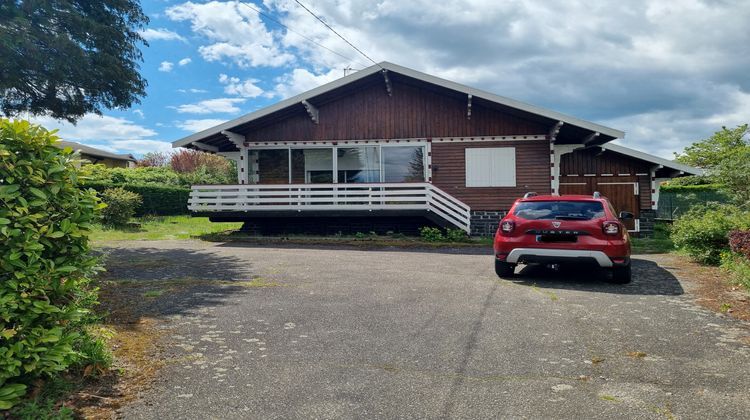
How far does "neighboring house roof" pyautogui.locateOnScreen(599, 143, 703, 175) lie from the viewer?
16.8m

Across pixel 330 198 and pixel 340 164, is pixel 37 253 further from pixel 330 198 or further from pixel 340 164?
pixel 340 164

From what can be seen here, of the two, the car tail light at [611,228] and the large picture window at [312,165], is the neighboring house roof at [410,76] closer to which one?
the large picture window at [312,165]

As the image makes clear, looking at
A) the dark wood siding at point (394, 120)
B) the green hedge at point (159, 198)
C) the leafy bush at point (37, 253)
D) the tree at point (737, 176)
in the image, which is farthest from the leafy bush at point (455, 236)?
the green hedge at point (159, 198)

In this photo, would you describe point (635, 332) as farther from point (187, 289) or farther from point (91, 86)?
point (91, 86)

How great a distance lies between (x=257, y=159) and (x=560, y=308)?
14.6 meters

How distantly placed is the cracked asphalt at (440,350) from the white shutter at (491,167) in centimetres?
921

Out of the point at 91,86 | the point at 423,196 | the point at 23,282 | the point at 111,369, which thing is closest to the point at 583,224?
the point at 111,369

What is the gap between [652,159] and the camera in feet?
56.0

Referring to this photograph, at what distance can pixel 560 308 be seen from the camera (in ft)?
19.8

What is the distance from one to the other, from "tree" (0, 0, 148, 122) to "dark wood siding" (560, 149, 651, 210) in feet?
48.5

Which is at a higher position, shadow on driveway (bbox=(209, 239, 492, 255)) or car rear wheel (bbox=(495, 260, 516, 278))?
car rear wheel (bbox=(495, 260, 516, 278))

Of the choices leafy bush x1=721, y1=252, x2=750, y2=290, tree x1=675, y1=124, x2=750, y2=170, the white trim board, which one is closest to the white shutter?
the white trim board

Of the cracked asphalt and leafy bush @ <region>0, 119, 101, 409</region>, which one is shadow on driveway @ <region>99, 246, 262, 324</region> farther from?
leafy bush @ <region>0, 119, 101, 409</region>

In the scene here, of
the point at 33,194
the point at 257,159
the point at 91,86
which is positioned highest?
the point at 91,86
